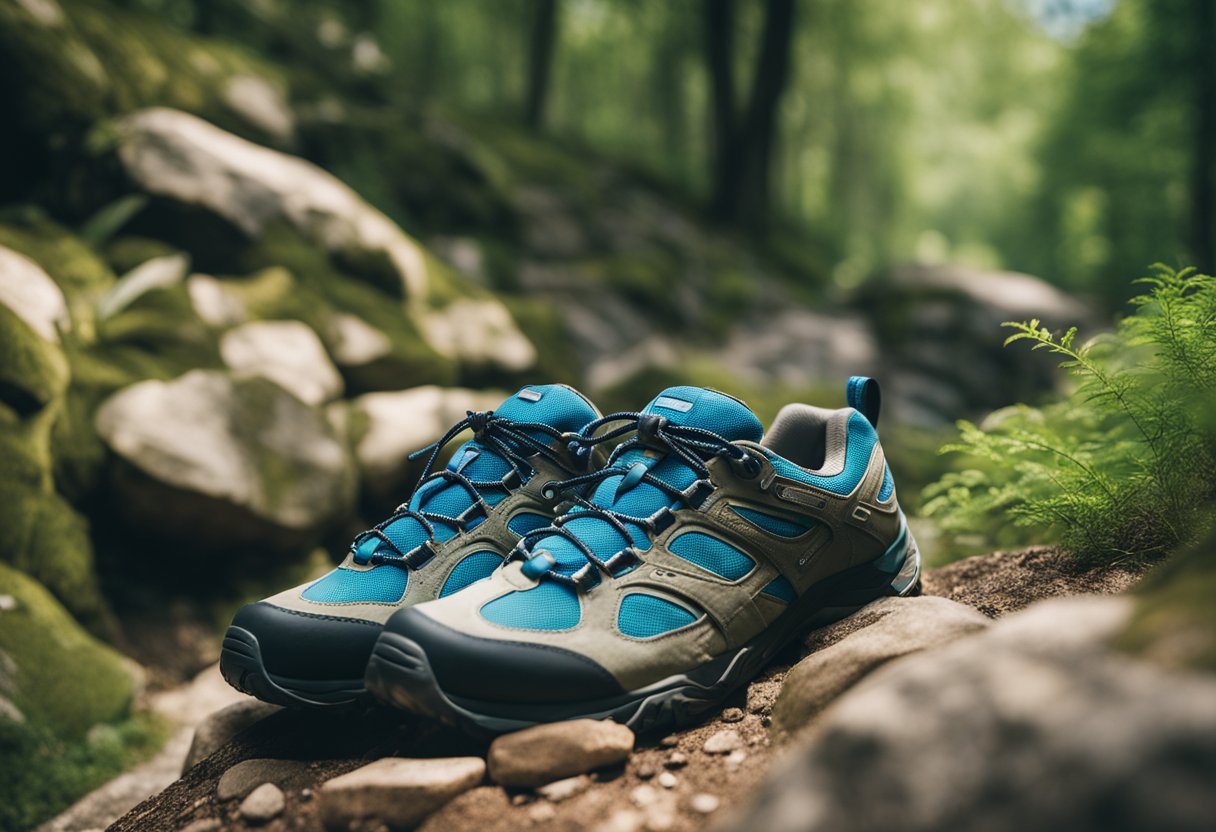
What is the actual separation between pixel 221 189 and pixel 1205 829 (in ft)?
20.1

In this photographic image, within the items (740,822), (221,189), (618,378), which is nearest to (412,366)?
(221,189)

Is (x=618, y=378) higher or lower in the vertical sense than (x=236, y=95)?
lower

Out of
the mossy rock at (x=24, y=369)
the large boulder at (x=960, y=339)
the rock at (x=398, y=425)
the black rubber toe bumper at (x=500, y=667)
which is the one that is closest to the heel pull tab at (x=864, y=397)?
the black rubber toe bumper at (x=500, y=667)

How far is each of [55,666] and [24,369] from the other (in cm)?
143

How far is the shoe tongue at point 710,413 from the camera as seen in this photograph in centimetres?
212

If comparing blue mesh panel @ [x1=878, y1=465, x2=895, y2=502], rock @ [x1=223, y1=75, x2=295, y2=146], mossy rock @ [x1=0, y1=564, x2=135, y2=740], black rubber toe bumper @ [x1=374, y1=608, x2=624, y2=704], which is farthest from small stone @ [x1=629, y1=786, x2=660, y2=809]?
rock @ [x1=223, y1=75, x2=295, y2=146]

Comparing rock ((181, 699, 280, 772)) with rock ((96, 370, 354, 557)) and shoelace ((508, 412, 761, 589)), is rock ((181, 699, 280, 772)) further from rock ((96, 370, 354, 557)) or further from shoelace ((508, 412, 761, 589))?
rock ((96, 370, 354, 557))

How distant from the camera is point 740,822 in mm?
919

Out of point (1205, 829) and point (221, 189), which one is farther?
point (221, 189)

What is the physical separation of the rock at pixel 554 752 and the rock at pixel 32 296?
350 cm

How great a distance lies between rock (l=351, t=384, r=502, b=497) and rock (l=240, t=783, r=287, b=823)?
3312 mm

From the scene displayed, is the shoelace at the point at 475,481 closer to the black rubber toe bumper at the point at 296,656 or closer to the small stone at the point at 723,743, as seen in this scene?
the black rubber toe bumper at the point at 296,656

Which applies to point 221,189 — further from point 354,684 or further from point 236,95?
point 354,684

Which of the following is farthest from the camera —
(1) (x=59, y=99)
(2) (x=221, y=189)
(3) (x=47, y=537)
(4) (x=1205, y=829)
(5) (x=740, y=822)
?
(2) (x=221, y=189)
